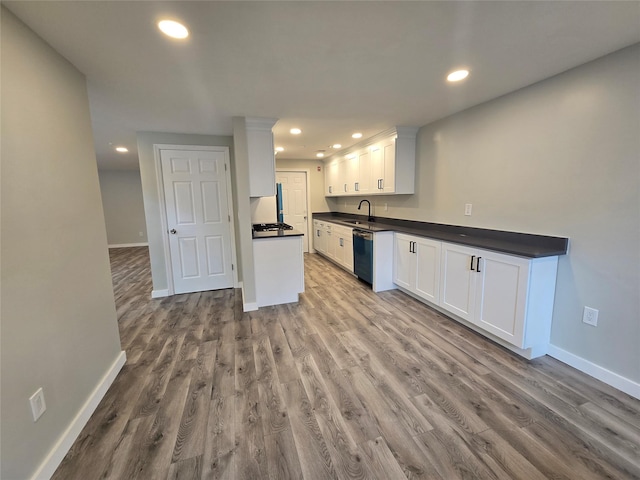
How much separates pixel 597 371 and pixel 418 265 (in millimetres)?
1702

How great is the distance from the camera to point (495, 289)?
2.38 meters

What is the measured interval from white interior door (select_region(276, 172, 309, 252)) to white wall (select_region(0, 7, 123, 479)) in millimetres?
4360

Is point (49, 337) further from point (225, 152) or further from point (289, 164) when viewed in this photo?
point (289, 164)

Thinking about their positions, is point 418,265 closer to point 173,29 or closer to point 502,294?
point 502,294

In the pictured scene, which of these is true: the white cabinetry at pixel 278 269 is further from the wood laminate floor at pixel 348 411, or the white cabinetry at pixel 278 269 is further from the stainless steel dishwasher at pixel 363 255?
the stainless steel dishwasher at pixel 363 255

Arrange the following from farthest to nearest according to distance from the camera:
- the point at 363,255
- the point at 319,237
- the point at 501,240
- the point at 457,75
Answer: the point at 319,237
the point at 363,255
the point at 501,240
the point at 457,75

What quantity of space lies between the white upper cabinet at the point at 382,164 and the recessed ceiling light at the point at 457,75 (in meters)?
1.46

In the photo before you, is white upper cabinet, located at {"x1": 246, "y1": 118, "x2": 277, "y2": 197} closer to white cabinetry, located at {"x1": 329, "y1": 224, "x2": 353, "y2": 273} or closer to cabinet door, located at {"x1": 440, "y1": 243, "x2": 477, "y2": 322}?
white cabinetry, located at {"x1": 329, "y1": 224, "x2": 353, "y2": 273}

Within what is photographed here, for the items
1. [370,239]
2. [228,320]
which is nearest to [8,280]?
[228,320]

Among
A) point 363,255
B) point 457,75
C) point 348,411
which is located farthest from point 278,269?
point 457,75

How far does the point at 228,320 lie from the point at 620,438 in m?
3.12

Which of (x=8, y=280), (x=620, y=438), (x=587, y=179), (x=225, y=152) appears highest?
(x=225, y=152)

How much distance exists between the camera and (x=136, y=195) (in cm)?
764

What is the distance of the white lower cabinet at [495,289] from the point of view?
2.17m
